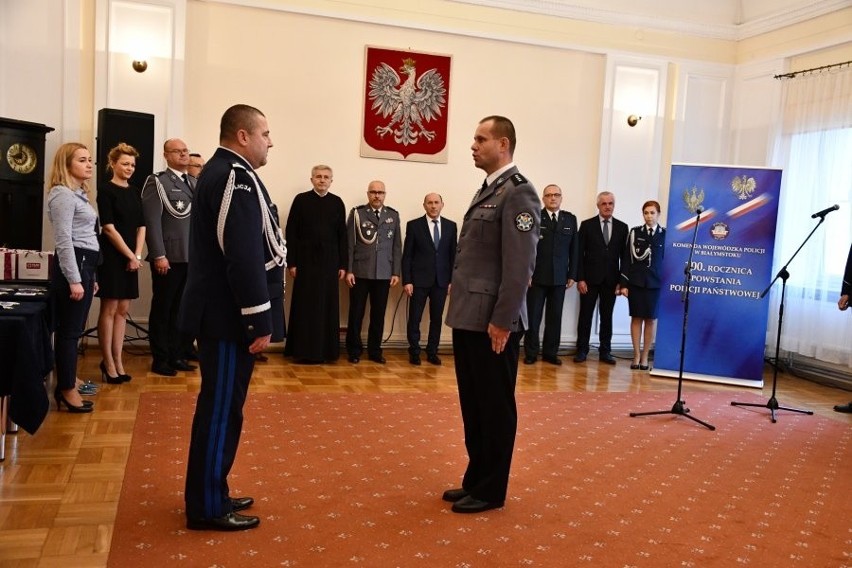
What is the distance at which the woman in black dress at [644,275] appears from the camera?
6.92 meters

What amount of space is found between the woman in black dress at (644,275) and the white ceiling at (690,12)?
1.98m

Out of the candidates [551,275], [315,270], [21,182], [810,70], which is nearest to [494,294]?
[315,270]

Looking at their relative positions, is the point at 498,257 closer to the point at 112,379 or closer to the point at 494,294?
the point at 494,294

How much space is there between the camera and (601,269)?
716 cm

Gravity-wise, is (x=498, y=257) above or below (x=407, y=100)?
below

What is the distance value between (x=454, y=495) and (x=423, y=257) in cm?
377

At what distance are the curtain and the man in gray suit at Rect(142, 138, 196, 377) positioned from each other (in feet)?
17.2

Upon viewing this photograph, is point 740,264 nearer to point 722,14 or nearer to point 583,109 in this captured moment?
point 583,109

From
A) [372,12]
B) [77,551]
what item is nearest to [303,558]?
[77,551]

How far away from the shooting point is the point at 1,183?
17.4ft

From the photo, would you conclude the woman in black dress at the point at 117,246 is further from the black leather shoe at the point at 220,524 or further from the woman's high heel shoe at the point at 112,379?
the black leather shoe at the point at 220,524

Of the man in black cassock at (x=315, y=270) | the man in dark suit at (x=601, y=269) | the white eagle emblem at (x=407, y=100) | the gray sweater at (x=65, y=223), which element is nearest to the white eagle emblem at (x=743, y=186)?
the man in dark suit at (x=601, y=269)

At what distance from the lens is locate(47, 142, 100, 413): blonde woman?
3918mm

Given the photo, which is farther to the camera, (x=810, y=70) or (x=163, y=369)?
(x=810, y=70)
